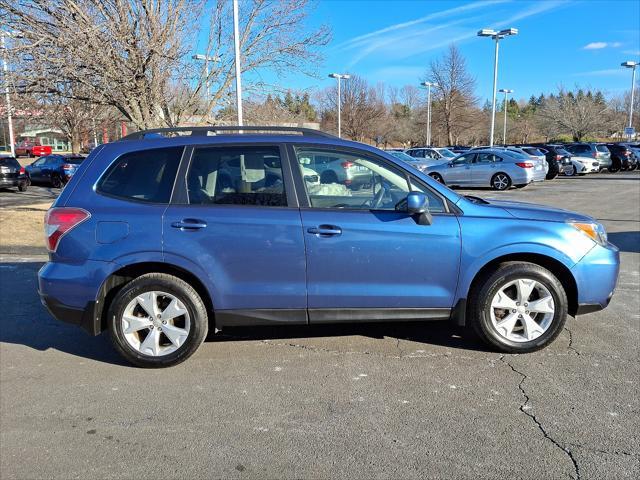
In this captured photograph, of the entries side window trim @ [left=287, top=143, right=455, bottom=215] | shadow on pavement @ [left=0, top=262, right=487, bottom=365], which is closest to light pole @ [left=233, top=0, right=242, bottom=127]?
shadow on pavement @ [left=0, top=262, right=487, bottom=365]

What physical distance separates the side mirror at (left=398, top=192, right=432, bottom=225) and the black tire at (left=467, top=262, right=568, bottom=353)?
0.71 meters

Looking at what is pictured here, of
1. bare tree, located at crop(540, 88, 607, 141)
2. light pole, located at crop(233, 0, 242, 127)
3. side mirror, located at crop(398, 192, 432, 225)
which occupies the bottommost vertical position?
side mirror, located at crop(398, 192, 432, 225)

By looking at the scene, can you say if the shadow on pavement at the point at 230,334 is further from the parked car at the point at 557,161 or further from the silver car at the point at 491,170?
the parked car at the point at 557,161

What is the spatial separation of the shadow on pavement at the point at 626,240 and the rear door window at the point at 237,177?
694 cm

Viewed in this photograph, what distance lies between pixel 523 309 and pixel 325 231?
5.64 ft

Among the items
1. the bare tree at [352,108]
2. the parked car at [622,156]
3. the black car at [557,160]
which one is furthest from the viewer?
the bare tree at [352,108]

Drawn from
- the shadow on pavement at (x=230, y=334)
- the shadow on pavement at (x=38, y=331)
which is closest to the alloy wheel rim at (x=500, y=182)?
the shadow on pavement at (x=230, y=334)

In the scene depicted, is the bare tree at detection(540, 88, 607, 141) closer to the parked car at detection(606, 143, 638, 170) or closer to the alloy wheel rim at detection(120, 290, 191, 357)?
the parked car at detection(606, 143, 638, 170)

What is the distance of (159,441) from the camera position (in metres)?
3.04

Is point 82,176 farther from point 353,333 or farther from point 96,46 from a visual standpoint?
point 96,46

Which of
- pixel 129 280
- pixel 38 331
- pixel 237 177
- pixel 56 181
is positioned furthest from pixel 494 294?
pixel 56 181

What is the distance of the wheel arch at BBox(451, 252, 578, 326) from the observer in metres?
4.04

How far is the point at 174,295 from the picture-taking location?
12.9 ft

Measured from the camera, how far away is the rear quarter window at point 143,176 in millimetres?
3961
